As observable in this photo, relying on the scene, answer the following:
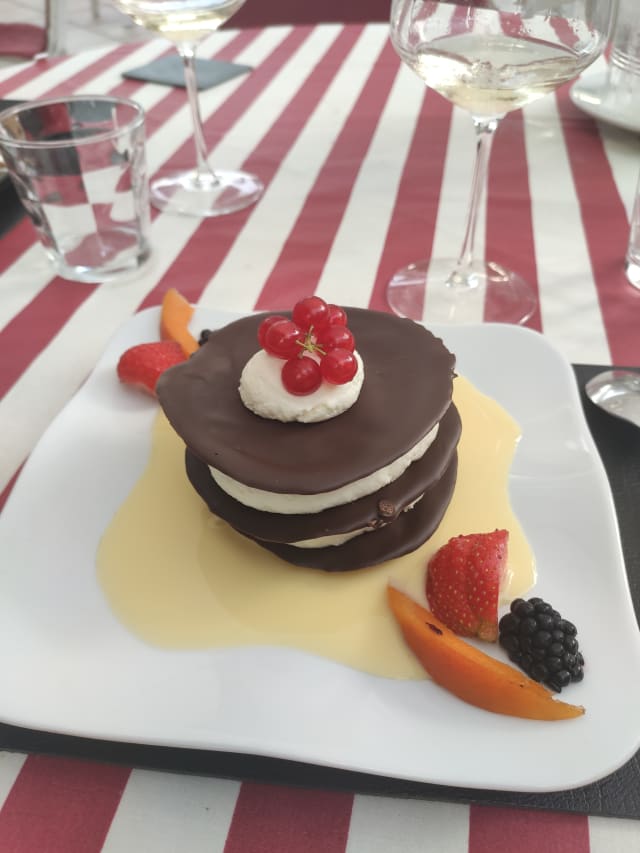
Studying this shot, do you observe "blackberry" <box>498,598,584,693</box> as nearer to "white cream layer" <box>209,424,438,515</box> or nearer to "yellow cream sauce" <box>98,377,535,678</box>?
"yellow cream sauce" <box>98,377,535,678</box>

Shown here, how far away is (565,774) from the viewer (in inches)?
26.7

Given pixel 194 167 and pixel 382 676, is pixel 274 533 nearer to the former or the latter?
pixel 382 676

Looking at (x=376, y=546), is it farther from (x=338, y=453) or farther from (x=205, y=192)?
(x=205, y=192)

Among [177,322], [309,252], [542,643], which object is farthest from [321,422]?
[309,252]

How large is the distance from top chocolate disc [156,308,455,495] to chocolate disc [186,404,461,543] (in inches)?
2.9

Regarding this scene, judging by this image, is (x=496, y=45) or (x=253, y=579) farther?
(x=496, y=45)

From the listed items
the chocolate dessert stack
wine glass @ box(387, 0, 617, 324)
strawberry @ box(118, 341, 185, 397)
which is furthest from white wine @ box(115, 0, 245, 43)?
the chocolate dessert stack

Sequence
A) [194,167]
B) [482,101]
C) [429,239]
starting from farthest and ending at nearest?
[194,167] < [429,239] < [482,101]

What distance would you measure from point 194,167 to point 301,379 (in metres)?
1.34

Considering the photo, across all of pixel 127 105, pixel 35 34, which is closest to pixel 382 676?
pixel 127 105

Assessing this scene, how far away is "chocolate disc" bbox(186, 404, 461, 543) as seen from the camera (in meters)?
0.89

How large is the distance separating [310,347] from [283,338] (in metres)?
0.04

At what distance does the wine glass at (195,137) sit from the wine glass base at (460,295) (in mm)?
552

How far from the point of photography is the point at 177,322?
4.16 ft
